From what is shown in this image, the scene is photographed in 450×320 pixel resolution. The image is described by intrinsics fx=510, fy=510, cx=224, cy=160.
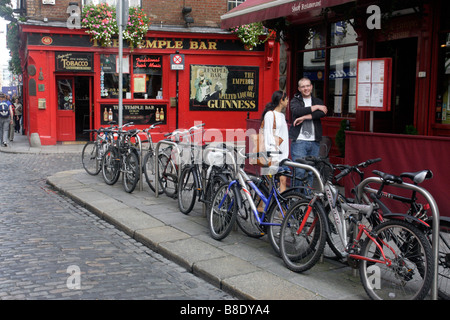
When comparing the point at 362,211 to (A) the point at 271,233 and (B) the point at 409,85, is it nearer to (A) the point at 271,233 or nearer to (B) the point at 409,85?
(A) the point at 271,233

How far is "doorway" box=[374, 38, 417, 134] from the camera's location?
9.30 m

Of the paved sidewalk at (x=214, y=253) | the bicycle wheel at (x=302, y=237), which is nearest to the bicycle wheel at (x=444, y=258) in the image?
the paved sidewalk at (x=214, y=253)

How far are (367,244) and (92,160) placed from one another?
333 inches

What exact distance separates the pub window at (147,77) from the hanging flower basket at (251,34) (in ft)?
10.1

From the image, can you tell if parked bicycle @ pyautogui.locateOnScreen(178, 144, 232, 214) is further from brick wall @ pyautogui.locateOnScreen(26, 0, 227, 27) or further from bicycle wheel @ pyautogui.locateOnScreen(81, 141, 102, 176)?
brick wall @ pyautogui.locateOnScreen(26, 0, 227, 27)

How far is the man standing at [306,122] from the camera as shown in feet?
23.2

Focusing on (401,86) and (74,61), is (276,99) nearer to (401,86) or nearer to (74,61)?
(401,86)

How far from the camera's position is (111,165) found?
33.1ft

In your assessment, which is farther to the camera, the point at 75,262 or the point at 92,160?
the point at 92,160

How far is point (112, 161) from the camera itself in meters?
10.0

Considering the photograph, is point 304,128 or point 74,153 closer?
point 304,128

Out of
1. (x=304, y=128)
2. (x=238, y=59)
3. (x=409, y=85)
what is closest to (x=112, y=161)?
(x=304, y=128)

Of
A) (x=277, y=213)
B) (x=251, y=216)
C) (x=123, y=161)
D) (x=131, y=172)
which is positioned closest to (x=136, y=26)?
(x=123, y=161)
